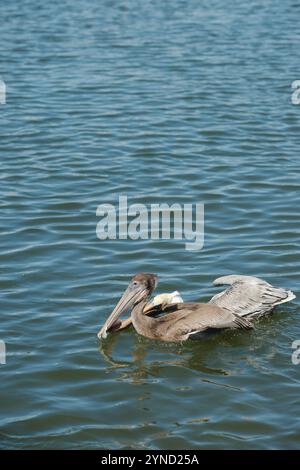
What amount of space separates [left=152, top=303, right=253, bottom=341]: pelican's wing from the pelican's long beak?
0.86 feet

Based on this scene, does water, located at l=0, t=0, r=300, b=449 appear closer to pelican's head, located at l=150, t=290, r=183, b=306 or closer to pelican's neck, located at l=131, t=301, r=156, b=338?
pelican's neck, located at l=131, t=301, r=156, b=338

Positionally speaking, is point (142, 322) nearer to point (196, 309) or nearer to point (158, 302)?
point (158, 302)

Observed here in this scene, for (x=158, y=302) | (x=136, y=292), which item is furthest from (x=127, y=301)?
(x=158, y=302)

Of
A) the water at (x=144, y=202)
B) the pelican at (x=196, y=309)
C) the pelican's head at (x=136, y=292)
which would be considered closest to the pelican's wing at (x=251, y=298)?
the pelican at (x=196, y=309)

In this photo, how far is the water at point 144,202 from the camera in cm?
726

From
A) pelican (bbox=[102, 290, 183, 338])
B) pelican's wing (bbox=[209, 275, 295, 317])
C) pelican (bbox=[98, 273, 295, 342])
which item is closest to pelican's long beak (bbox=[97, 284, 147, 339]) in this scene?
pelican (bbox=[98, 273, 295, 342])

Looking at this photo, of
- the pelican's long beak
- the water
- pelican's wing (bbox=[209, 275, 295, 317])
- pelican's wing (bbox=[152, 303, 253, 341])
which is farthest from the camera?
pelican's wing (bbox=[209, 275, 295, 317])

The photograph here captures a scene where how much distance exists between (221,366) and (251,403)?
0.69 meters

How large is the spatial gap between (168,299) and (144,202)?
118 inches

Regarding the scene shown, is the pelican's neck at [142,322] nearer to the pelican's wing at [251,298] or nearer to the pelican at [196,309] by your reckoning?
the pelican at [196,309]

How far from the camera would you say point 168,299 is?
28.8ft

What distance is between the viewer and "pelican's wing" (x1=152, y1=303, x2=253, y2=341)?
325 inches
